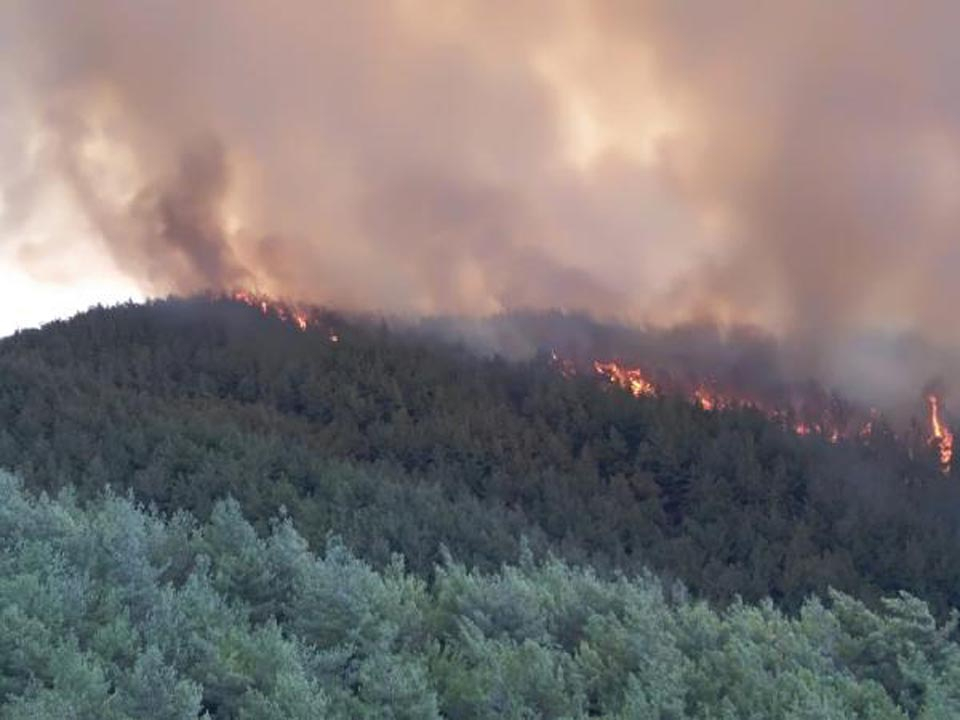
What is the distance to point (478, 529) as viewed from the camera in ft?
132

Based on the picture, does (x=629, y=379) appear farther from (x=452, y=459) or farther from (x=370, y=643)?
(x=370, y=643)

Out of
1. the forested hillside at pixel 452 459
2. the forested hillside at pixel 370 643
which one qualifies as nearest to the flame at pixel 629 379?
the forested hillside at pixel 452 459

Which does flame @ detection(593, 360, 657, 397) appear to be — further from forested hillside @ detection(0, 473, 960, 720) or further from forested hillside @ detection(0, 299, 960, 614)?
forested hillside @ detection(0, 473, 960, 720)

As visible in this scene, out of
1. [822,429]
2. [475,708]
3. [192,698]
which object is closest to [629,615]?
[475,708]

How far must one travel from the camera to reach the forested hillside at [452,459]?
42.1 metres

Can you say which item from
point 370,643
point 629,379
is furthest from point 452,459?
point 370,643

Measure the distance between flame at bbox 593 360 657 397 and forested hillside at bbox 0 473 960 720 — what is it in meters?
55.6

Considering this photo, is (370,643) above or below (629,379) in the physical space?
below

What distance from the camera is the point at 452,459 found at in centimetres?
5866

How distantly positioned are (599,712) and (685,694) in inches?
27.5

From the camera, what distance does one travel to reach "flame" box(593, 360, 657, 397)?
70312mm

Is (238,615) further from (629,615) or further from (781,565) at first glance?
(781,565)

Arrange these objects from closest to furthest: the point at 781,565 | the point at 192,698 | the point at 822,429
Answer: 1. the point at 192,698
2. the point at 781,565
3. the point at 822,429

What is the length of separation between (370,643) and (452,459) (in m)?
47.7
